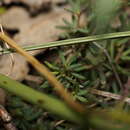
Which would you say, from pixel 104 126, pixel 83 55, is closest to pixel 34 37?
pixel 83 55

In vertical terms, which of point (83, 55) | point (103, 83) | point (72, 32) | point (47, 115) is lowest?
point (47, 115)

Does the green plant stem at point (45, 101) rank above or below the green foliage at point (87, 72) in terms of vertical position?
above

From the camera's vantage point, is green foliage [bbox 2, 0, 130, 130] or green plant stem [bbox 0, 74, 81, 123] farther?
green foliage [bbox 2, 0, 130, 130]

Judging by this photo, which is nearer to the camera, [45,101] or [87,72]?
[45,101]

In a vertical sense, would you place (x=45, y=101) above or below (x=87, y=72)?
above

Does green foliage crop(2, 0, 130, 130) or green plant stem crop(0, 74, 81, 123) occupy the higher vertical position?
green plant stem crop(0, 74, 81, 123)

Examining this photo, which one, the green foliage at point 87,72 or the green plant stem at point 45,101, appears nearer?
the green plant stem at point 45,101

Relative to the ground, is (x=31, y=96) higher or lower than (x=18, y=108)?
higher

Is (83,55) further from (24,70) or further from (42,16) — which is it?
(42,16)
